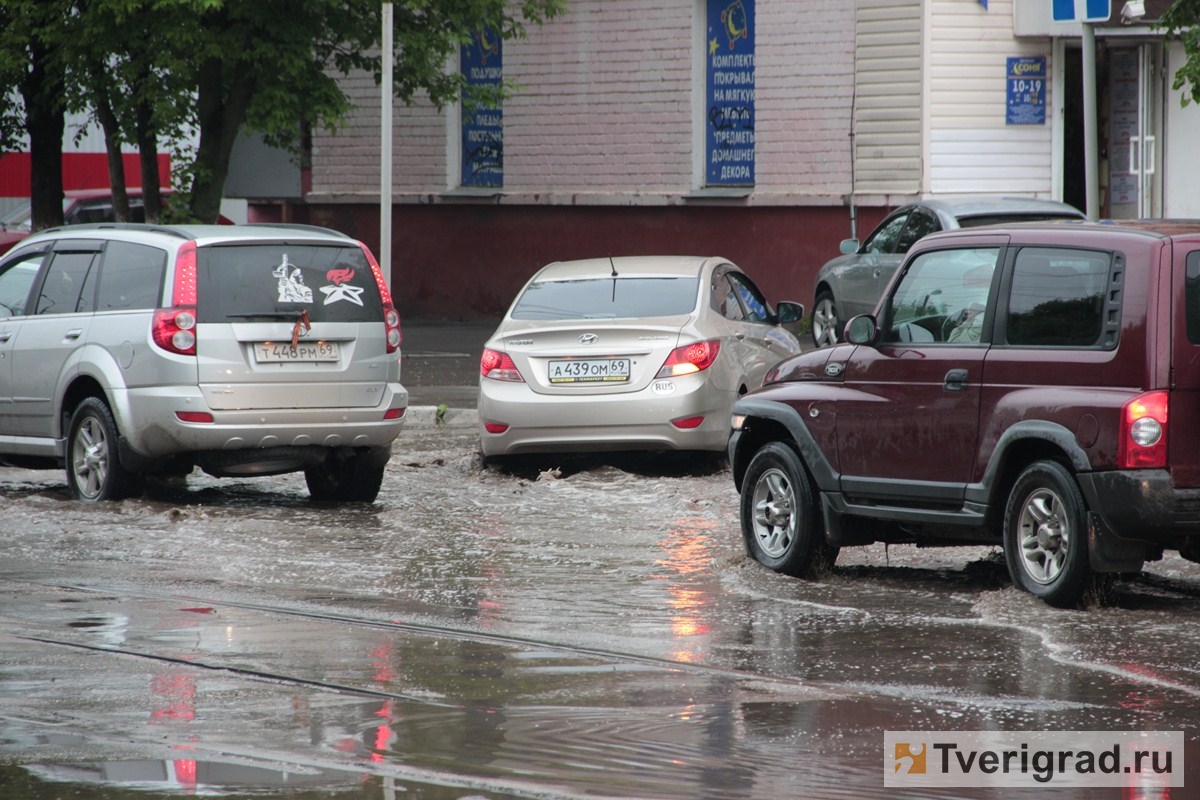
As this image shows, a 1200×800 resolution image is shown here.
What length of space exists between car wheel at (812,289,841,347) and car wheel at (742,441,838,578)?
10512 mm

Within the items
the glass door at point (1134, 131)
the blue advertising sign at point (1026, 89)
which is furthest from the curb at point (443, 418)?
the glass door at point (1134, 131)

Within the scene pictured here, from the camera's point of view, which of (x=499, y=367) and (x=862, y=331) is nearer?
(x=862, y=331)

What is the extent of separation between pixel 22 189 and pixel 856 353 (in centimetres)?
3560

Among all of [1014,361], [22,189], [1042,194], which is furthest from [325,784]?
[22,189]

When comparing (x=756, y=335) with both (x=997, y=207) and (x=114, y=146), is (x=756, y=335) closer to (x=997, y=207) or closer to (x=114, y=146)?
(x=997, y=207)

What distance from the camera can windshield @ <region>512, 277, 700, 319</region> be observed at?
1341 cm

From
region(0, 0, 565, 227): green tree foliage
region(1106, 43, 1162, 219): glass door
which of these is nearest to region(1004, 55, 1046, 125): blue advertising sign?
region(1106, 43, 1162, 219): glass door

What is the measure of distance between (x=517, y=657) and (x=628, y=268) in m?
6.85

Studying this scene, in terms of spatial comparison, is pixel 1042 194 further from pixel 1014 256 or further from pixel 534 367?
pixel 1014 256

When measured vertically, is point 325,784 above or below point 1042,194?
below

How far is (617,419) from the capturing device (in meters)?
12.9

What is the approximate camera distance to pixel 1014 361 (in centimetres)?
874

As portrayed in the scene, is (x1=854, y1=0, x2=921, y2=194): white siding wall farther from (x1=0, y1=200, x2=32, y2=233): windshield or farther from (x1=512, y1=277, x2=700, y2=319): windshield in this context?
(x1=0, y1=200, x2=32, y2=233): windshield

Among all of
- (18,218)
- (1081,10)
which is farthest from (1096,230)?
(18,218)
